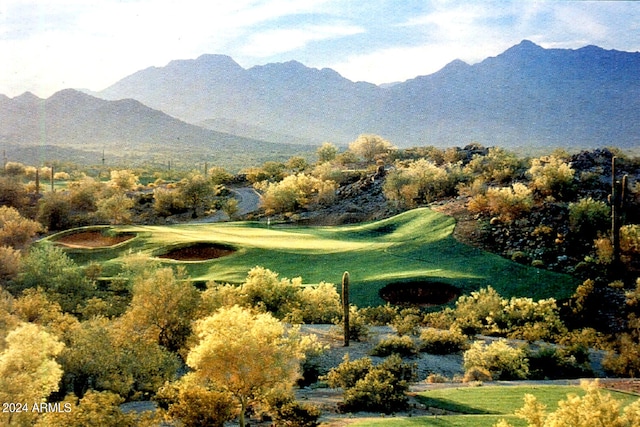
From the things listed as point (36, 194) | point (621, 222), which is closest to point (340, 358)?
point (621, 222)

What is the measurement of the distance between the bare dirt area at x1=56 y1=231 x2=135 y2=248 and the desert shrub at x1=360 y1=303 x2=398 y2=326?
66.9ft

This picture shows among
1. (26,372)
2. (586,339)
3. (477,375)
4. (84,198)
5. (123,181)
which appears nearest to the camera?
(26,372)

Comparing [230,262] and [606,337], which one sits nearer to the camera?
[606,337]

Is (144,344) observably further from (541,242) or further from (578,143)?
(578,143)

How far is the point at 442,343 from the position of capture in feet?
81.0

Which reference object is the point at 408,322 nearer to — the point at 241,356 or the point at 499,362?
the point at 499,362

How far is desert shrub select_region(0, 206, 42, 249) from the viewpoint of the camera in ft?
129

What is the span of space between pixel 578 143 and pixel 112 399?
186092 mm

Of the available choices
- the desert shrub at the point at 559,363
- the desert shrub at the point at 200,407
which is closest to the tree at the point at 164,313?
the desert shrub at the point at 200,407

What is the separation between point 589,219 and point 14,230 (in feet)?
114

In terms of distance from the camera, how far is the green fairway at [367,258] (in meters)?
33.4

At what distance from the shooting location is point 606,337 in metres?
27.5

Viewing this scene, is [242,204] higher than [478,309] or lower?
higher

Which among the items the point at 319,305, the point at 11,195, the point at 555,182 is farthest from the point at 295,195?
the point at 319,305
